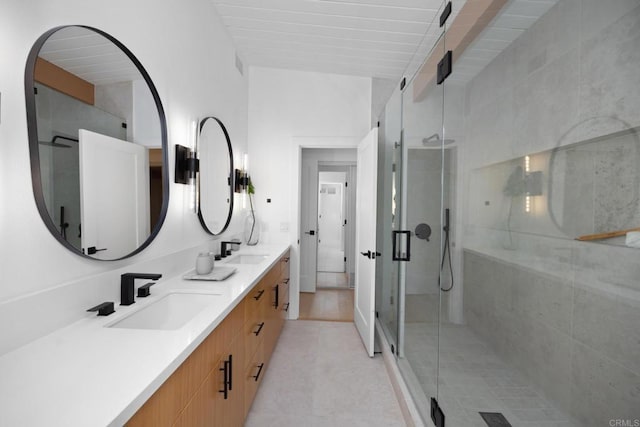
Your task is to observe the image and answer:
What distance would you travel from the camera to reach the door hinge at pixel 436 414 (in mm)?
1636

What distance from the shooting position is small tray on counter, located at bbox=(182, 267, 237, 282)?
1832 millimetres

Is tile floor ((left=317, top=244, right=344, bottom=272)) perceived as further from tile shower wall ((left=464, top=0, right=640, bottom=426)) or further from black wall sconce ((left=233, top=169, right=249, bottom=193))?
tile shower wall ((left=464, top=0, right=640, bottom=426))

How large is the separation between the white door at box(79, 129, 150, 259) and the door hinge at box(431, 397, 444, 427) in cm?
179

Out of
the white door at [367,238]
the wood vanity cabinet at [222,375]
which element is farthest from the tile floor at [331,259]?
the wood vanity cabinet at [222,375]

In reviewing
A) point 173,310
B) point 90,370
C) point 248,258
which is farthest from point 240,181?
point 90,370

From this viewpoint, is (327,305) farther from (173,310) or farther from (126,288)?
(126,288)

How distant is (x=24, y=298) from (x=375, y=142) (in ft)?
8.20

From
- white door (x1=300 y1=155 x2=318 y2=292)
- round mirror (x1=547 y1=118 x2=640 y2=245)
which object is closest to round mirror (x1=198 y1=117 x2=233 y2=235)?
white door (x1=300 y1=155 x2=318 y2=292)

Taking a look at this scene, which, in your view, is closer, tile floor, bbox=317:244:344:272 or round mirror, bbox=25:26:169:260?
round mirror, bbox=25:26:169:260

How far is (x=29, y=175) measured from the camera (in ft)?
3.30

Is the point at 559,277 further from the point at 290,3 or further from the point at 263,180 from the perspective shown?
the point at 263,180

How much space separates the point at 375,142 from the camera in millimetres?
2816

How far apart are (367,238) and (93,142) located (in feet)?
7.34

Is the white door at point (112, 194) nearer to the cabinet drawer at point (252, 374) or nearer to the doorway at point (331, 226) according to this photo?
the cabinet drawer at point (252, 374)
